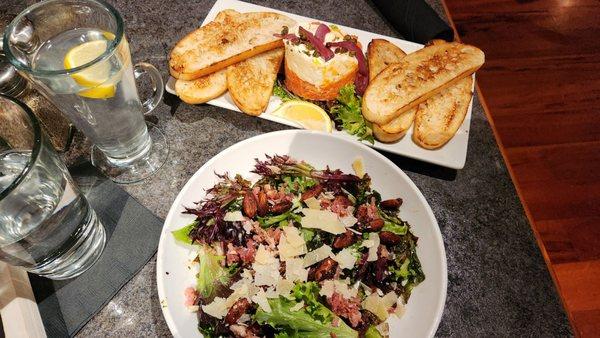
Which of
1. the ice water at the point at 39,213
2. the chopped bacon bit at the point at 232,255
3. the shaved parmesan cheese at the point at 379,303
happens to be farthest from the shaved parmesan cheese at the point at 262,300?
the ice water at the point at 39,213

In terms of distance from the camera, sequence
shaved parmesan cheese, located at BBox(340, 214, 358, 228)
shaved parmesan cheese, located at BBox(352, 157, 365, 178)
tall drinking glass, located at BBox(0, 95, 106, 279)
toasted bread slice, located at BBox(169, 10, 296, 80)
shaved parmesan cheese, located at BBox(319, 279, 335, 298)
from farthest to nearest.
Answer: toasted bread slice, located at BBox(169, 10, 296, 80) < shaved parmesan cheese, located at BBox(352, 157, 365, 178) < shaved parmesan cheese, located at BBox(340, 214, 358, 228) < shaved parmesan cheese, located at BBox(319, 279, 335, 298) < tall drinking glass, located at BBox(0, 95, 106, 279)

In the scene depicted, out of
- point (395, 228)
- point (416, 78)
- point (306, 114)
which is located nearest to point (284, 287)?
point (395, 228)

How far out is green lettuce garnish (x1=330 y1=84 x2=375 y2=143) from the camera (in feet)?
4.75

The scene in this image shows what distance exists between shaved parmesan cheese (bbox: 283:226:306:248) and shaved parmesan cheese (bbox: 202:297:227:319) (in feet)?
0.71

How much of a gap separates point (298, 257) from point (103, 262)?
1.83 feet

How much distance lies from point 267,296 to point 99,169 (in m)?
0.73

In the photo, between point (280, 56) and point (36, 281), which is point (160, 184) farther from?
point (280, 56)

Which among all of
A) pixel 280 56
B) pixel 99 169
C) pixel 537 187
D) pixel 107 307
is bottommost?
pixel 537 187

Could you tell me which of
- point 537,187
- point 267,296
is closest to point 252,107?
point 267,296

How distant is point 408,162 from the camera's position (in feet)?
4.80

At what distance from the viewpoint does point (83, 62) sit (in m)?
1.08

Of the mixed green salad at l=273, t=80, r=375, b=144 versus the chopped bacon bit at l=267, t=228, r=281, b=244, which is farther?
the mixed green salad at l=273, t=80, r=375, b=144

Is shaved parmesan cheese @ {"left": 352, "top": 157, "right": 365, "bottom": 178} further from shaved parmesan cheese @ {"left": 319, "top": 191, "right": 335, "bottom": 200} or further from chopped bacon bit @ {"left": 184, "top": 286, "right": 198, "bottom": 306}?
chopped bacon bit @ {"left": 184, "top": 286, "right": 198, "bottom": 306}

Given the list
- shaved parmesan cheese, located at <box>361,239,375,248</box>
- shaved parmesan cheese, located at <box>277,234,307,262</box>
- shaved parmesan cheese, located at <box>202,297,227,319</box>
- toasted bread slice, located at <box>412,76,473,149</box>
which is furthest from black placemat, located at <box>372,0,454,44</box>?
shaved parmesan cheese, located at <box>202,297,227,319</box>
